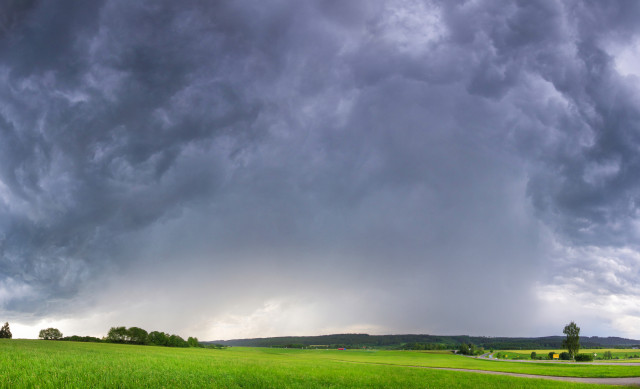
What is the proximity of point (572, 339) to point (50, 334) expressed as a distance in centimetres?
20345

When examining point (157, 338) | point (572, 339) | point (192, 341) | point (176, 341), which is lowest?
point (192, 341)

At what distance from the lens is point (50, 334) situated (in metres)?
135

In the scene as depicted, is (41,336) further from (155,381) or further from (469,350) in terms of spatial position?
(469,350)

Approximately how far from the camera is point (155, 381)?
13.3 meters

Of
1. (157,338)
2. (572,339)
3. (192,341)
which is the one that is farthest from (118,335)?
(572,339)

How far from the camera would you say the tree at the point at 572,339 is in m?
101

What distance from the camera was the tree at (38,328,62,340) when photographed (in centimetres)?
13312

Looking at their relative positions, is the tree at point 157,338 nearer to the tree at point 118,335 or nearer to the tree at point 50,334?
the tree at point 118,335

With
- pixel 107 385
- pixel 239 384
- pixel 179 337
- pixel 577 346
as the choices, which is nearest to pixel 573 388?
pixel 239 384

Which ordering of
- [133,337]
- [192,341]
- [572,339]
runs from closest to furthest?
[572,339], [133,337], [192,341]

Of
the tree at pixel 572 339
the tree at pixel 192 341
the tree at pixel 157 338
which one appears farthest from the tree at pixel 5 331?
the tree at pixel 572 339

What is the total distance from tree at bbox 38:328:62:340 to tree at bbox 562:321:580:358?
19716cm

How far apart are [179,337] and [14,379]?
152m

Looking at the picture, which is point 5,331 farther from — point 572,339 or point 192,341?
point 572,339
